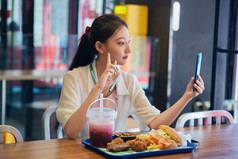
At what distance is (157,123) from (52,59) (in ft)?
10.0

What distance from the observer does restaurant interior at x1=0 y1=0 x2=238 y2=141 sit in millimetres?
3586

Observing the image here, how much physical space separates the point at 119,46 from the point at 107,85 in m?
0.26

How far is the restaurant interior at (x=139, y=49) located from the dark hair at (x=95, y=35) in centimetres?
143

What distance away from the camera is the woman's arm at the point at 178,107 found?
1.85m

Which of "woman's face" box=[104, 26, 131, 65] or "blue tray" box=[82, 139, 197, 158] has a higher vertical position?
"woman's face" box=[104, 26, 131, 65]

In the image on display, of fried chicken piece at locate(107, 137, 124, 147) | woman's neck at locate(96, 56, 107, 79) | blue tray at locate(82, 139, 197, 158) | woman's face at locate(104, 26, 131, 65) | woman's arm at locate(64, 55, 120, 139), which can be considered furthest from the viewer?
woman's neck at locate(96, 56, 107, 79)

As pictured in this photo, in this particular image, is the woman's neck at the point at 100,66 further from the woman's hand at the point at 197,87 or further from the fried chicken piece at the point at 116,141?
the fried chicken piece at the point at 116,141

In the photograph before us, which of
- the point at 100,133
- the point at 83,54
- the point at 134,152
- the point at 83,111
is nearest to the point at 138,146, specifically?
the point at 134,152

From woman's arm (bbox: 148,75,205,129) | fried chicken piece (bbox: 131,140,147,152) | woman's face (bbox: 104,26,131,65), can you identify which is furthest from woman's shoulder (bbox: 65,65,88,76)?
fried chicken piece (bbox: 131,140,147,152)

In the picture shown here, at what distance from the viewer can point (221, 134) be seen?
6.18 ft

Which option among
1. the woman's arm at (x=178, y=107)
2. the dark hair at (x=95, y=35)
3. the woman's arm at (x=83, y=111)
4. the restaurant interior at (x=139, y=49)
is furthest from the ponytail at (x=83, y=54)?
the restaurant interior at (x=139, y=49)

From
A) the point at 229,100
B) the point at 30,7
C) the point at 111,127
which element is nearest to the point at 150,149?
the point at 111,127

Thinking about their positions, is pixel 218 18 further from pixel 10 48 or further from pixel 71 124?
pixel 10 48

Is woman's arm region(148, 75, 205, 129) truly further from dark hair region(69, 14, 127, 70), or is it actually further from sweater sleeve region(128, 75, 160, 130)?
dark hair region(69, 14, 127, 70)
